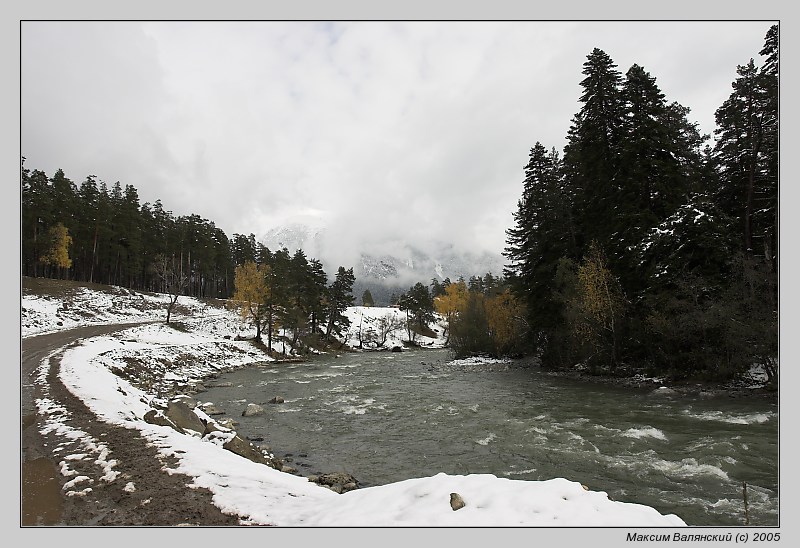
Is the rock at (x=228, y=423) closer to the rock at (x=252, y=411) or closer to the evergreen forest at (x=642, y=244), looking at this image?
the rock at (x=252, y=411)

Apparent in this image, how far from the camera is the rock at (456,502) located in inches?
253

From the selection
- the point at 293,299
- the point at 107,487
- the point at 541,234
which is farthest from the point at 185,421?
the point at 293,299

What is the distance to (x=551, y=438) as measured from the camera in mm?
14180

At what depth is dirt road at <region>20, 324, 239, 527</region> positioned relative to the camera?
6336 mm

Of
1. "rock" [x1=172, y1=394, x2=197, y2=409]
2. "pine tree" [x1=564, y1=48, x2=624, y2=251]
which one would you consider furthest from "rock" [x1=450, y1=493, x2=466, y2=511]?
"pine tree" [x1=564, y1=48, x2=624, y2=251]

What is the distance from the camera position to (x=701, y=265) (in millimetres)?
23453

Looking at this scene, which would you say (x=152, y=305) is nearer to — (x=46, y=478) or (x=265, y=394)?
(x=265, y=394)

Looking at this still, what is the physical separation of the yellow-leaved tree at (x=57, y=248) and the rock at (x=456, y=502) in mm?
64905

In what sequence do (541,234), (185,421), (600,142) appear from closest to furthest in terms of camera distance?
(185,421)
(600,142)
(541,234)

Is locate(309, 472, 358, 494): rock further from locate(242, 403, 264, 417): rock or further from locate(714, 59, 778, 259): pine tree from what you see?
locate(714, 59, 778, 259): pine tree

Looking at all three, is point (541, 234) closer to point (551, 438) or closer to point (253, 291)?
point (551, 438)

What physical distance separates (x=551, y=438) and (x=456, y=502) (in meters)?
9.13
